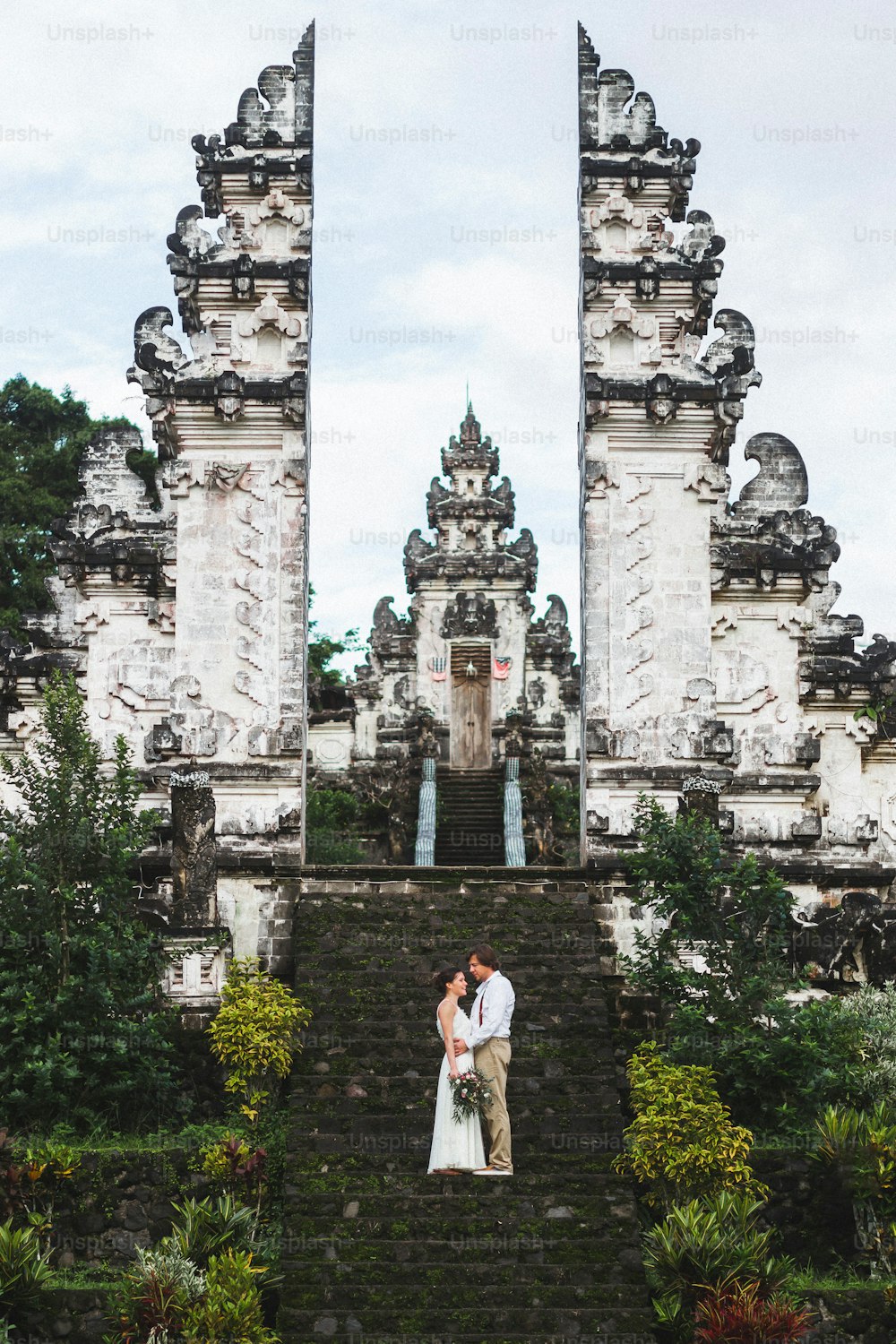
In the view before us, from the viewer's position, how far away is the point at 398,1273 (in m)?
10.2

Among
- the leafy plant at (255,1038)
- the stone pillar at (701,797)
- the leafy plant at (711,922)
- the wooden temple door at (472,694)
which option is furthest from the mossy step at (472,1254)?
the wooden temple door at (472,694)

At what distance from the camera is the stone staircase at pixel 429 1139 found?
32.8ft

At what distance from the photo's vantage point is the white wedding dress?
10875 millimetres

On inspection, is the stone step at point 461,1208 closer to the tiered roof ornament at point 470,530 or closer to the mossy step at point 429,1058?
the mossy step at point 429,1058

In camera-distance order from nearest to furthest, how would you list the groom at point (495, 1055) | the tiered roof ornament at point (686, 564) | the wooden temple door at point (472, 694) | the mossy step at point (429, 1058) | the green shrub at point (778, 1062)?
the groom at point (495, 1055), the green shrub at point (778, 1062), the mossy step at point (429, 1058), the tiered roof ornament at point (686, 564), the wooden temple door at point (472, 694)

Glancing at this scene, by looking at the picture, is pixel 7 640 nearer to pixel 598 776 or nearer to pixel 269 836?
pixel 269 836

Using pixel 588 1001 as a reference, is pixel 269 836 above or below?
above

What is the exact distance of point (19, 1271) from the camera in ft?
32.0

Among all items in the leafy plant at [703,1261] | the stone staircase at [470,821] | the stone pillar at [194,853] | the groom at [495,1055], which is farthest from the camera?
the stone staircase at [470,821]

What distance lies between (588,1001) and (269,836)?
3962 millimetres

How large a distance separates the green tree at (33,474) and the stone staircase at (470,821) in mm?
7267

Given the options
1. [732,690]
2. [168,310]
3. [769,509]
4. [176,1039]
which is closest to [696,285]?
[769,509]

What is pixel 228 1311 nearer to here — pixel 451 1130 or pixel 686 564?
pixel 451 1130

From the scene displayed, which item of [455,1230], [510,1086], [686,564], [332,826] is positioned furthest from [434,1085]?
[332,826]
